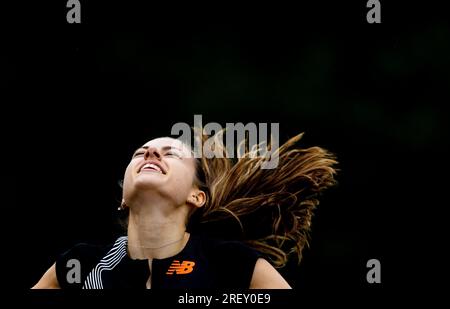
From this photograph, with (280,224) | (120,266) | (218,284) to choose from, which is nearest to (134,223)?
(120,266)

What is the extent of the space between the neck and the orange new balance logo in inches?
3.1

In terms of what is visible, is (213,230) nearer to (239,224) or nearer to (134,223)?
(239,224)

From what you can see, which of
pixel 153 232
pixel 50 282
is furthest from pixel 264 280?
pixel 50 282

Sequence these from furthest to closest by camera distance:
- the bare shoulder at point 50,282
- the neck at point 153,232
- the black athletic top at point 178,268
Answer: the bare shoulder at point 50,282, the neck at point 153,232, the black athletic top at point 178,268

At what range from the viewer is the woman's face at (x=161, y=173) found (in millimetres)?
3930

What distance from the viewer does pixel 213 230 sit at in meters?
4.48

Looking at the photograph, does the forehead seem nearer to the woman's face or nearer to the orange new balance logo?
the woman's face

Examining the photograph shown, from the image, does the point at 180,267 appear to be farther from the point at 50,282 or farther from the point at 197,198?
the point at 50,282

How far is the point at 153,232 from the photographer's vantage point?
13.0 feet

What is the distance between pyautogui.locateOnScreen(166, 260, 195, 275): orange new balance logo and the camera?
3859mm

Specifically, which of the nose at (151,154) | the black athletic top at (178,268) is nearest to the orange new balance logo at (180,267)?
the black athletic top at (178,268)

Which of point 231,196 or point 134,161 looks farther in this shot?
point 231,196

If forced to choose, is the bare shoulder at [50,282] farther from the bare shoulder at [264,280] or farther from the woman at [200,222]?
the bare shoulder at [264,280]

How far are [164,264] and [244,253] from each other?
38cm
